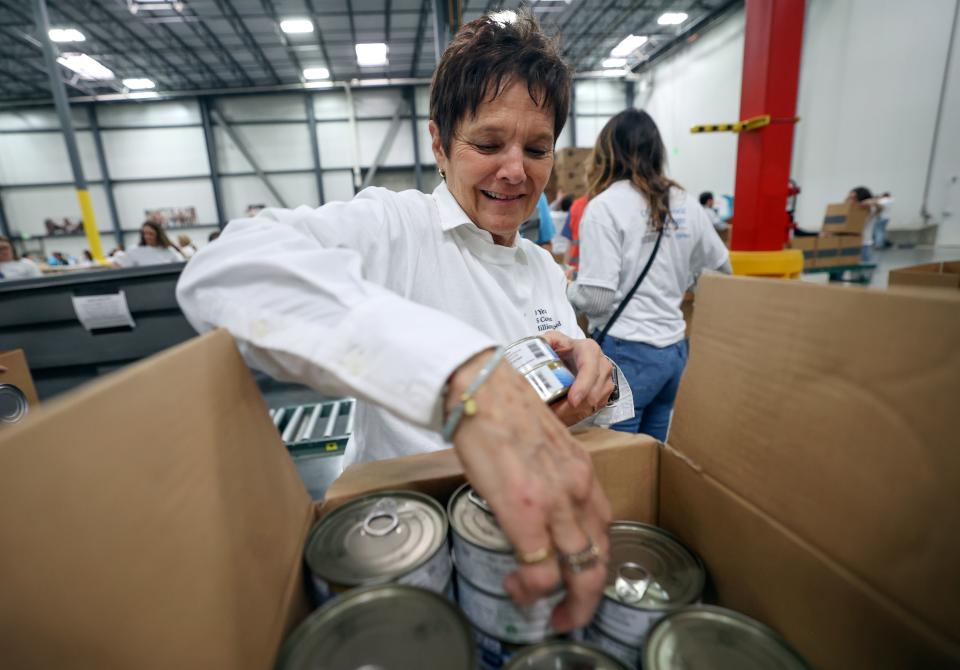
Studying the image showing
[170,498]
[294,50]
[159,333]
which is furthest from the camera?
[294,50]

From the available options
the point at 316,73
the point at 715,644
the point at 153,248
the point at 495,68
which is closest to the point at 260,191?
the point at 316,73

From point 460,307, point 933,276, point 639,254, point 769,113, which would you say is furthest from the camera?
point 769,113

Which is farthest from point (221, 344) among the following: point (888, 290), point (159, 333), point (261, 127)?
point (261, 127)

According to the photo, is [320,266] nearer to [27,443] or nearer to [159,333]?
[27,443]

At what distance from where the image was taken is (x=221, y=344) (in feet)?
1.89

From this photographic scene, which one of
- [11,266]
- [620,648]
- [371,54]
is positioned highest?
[371,54]

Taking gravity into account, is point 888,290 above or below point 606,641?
above

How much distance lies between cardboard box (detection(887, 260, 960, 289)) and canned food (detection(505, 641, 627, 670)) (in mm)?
1643

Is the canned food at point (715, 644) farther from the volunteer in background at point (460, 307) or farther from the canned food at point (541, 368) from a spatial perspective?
the canned food at point (541, 368)

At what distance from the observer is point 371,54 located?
10383mm

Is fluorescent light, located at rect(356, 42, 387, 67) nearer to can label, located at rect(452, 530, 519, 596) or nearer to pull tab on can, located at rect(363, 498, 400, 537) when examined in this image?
pull tab on can, located at rect(363, 498, 400, 537)

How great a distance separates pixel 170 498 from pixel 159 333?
3.16 metres

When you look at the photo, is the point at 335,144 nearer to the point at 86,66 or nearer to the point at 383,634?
the point at 86,66

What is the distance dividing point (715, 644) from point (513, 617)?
0.80 feet
